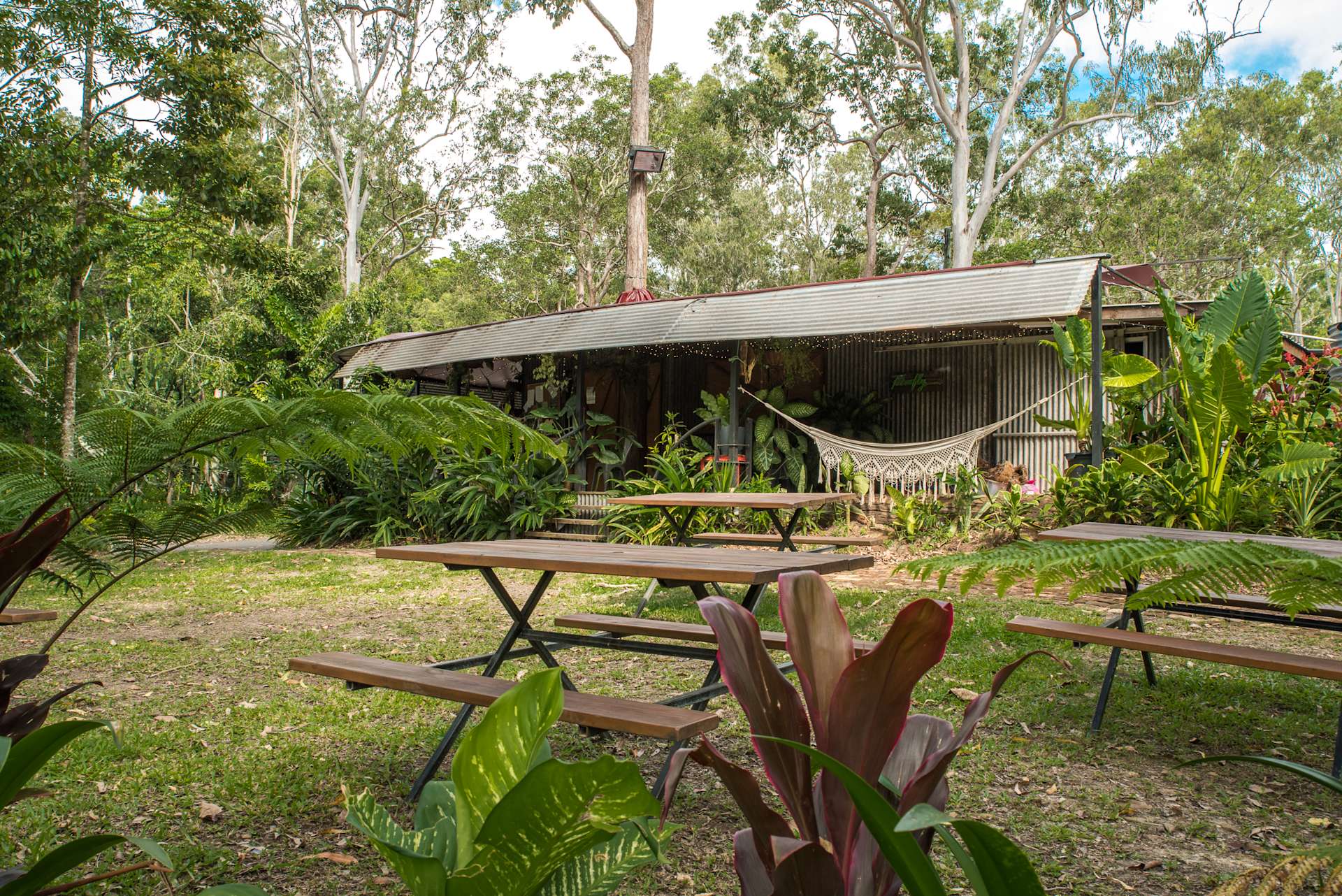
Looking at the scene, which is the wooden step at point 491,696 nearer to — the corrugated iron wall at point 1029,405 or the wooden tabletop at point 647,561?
the wooden tabletop at point 647,561

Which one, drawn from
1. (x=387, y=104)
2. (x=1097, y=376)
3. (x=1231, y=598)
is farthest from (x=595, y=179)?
(x=1231, y=598)

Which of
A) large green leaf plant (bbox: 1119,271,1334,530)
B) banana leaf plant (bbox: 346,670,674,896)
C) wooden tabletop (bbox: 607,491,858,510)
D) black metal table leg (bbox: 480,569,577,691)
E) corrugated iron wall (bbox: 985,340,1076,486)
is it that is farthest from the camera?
corrugated iron wall (bbox: 985,340,1076,486)

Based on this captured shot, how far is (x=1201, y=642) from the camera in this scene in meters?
2.87

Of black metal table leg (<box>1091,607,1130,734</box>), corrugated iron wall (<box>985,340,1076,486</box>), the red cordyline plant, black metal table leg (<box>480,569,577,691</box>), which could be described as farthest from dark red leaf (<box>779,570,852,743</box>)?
corrugated iron wall (<box>985,340,1076,486</box>)

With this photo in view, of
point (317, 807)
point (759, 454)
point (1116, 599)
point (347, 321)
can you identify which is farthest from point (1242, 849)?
point (347, 321)

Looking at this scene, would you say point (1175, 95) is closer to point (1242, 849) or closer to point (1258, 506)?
point (1258, 506)

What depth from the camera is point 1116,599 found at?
558 centimetres

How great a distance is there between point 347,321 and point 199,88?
3.58m

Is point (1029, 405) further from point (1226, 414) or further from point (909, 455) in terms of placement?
point (1226, 414)

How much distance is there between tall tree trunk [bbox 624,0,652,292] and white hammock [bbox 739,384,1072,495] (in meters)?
6.97

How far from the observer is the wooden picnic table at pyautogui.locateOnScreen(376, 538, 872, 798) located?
2416 millimetres

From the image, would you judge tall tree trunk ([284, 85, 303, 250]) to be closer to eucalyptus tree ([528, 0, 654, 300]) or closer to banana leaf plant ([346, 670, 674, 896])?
eucalyptus tree ([528, 0, 654, 300])

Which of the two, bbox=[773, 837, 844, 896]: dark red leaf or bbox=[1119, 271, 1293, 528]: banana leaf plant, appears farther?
bbox=[1119, 271, 1293, 528]: banana leaf plant

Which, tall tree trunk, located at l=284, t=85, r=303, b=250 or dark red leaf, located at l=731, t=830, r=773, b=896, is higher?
tall tree trunk, located at l=284, t=85, r=303, b=250
